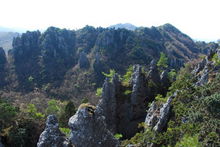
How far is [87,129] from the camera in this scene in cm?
1667

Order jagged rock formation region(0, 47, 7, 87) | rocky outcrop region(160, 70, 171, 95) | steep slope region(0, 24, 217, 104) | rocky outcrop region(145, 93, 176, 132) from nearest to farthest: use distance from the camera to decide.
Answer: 1. rocky outcrop region(145, 93, 176, 132)
2. rocky outcrop region(160, 70, 171, 95)
3. steep slope region(0, 24, 217, 104)
4. jagged rock formation region(0, 47, 7, 87)

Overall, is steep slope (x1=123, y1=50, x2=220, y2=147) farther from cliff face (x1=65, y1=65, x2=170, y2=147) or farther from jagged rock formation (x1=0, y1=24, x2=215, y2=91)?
jagged rock formation (x1=0, y1=24, x2=215, y2=91)

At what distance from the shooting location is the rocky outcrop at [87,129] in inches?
655

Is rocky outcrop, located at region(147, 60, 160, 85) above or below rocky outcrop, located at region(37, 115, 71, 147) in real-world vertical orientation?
above

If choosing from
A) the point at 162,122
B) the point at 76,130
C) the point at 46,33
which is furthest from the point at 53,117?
the point at 46,33

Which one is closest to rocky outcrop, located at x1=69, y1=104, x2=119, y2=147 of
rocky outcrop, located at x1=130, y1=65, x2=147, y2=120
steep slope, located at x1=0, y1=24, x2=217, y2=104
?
rocky outcrop, located at x1=130, y1=65, x2=147, y2=120

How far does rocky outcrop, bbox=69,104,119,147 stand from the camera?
655 inches

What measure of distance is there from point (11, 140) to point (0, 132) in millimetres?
1914

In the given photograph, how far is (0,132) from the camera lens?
31812 mm

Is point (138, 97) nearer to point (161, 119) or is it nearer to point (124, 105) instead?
point (124, 105)

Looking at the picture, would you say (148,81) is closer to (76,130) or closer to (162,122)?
(162,122)

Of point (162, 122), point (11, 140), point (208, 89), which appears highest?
point (208, 89)

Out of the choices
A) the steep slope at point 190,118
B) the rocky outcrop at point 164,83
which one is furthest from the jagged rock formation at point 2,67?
the steep slope at point 190,118

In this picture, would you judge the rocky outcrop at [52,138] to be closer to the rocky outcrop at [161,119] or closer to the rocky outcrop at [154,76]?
the rocky outcrop at [161,119]
